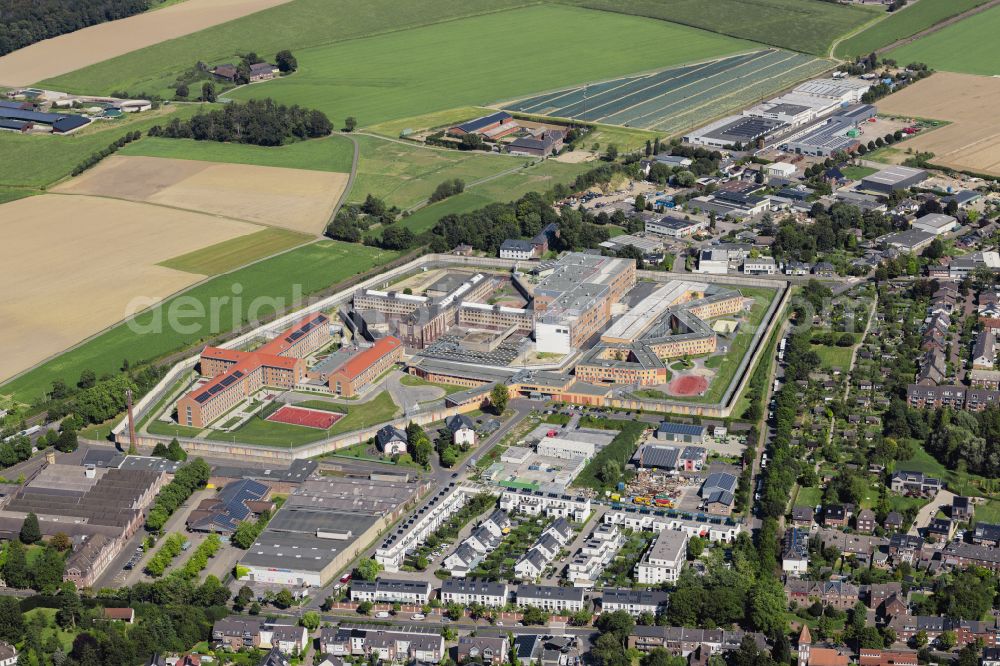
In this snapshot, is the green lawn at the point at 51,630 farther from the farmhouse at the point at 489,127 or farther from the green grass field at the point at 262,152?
the farmhouse at the point at 489,127

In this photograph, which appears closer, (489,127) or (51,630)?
(51,630)

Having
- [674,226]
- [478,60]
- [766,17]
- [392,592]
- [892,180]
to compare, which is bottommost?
[392,592]

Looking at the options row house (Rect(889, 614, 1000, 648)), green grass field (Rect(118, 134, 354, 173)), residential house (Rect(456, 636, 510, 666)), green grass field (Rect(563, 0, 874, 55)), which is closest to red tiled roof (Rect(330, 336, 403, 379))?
residential house (Rect(456, 636, 510, 666))

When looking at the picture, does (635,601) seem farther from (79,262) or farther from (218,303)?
(79,262)

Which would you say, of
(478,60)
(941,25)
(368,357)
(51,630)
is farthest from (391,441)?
(941,25)

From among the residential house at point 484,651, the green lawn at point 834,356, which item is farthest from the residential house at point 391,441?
the green lawn at point 834,356

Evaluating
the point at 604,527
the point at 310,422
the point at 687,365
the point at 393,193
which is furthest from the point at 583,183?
the point at 604,527

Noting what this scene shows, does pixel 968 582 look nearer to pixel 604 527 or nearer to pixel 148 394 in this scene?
pixel 604 527
